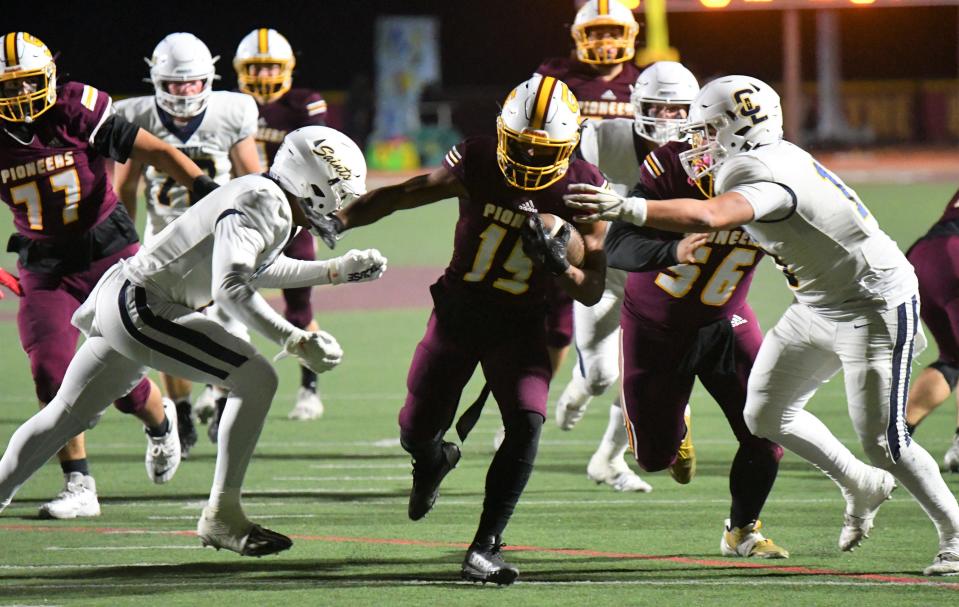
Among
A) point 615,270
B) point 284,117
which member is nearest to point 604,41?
point 615,270

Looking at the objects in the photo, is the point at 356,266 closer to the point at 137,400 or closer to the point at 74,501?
the point at 137,400

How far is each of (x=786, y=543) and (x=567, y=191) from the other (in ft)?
5.08

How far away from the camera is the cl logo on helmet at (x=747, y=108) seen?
4.82 m

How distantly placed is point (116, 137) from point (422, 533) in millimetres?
1978

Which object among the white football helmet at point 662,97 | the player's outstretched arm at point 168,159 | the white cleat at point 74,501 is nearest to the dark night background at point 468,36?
the white football helmet at point 662,97

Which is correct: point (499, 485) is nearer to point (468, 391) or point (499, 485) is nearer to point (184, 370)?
point (184, 370)

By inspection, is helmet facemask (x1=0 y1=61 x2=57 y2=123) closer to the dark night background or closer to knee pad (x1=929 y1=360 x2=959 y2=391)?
knee pad (x1=929 y1=360 x2=959 y2=391)

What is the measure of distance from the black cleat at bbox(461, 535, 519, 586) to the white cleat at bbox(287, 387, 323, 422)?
3626 millimetres

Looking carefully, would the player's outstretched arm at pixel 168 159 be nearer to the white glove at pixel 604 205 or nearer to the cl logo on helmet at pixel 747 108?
the white glove at pixel 604 205

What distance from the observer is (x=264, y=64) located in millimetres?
8680

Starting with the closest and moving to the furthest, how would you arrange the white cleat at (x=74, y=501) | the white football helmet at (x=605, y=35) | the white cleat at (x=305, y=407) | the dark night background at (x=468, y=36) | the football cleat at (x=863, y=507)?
the football cleat at (x=863, y=507) < the white cleat at (x=74, y=501) < the white football helmet at (x=605, y=35) < the white cleat at (x=305, y=407) < the dark night background at (x=468, y=36)

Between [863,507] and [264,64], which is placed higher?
[264,64]

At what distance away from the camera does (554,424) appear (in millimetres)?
8289

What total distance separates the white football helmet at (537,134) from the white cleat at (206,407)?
12.2 feet
